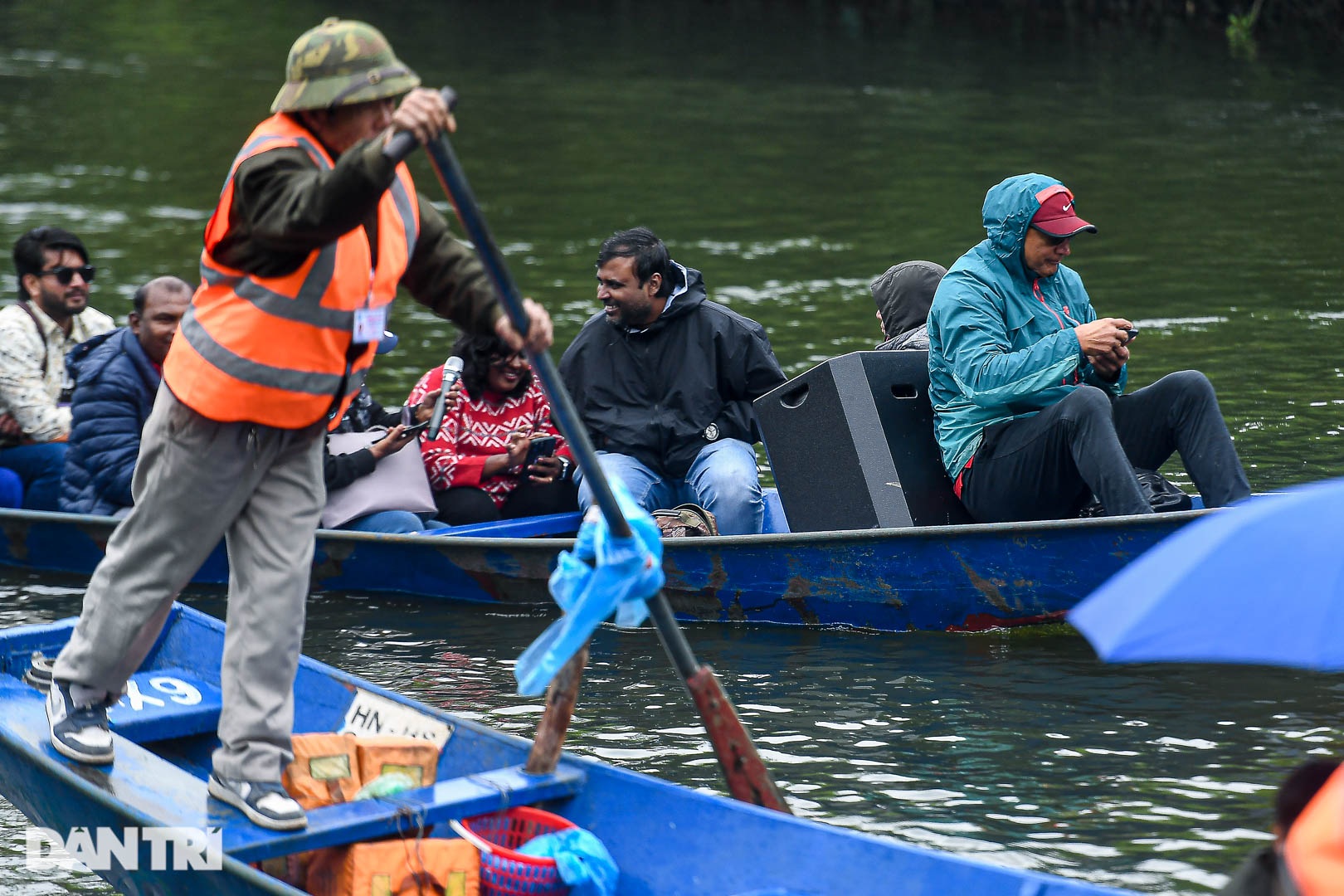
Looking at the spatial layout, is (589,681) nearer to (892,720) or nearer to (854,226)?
(892,720)

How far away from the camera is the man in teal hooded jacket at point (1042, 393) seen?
621 centimetres

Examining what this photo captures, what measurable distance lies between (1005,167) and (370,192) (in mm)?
15213

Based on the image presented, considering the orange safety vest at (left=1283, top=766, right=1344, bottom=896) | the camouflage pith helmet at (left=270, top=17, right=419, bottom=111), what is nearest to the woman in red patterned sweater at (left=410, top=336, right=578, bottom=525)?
the camouflage pith helmet at (left=270, top=17, right=419, bottom=111)

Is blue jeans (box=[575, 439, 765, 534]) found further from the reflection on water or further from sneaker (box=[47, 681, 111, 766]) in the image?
sneaker (box=[47, 681, 111, 766])

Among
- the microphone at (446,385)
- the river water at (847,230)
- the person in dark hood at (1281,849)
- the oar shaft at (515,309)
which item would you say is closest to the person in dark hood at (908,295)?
the river water at (847,230)

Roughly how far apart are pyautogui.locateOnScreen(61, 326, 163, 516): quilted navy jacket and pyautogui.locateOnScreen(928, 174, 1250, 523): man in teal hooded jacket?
3112 mm

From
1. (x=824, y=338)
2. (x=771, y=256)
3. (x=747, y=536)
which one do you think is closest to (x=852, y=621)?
(x=747, y=536)

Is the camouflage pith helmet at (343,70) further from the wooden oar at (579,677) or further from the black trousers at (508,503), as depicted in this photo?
the black trousers at (508,503)

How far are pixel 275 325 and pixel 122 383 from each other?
11.4ft

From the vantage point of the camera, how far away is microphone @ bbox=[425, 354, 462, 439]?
7484 mm

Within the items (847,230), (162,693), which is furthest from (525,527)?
(847,230)

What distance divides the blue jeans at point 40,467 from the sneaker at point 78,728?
3682 mm

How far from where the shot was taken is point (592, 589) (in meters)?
4.19

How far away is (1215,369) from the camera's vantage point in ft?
35.3
